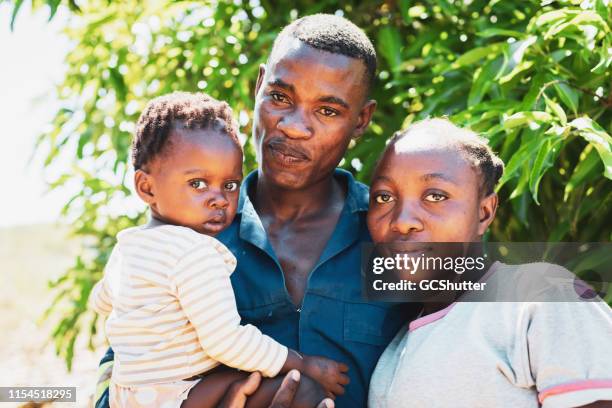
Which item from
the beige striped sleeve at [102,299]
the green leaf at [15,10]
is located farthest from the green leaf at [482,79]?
the green leaf at [15,10]

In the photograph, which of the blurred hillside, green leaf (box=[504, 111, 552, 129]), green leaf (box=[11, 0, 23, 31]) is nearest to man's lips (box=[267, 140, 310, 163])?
green leaf (box=[504, 111, 552, 129])

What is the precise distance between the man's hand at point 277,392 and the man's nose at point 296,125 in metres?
0.68

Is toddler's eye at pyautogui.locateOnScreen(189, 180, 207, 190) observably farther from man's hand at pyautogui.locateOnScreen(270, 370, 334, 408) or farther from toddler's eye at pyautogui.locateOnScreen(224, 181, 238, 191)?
man's hand at pyautogui.locateOnScreen(270, 370, 334, 408)

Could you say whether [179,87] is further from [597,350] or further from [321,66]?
[597,350]

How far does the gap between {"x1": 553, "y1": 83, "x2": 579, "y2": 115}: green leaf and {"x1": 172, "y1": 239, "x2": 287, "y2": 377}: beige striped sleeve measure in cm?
109

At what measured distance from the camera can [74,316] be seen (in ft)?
12.3

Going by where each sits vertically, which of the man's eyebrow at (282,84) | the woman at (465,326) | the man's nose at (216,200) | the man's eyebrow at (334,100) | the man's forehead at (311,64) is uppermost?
the man's forehead at (311,64)

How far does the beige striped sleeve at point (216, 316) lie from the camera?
1902 mm

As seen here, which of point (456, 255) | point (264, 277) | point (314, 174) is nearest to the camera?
point (456, 255)

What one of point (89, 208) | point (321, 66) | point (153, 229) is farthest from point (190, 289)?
point (89, 208)

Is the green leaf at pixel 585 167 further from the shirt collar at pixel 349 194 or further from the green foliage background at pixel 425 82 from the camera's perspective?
the shirt collar at pixel 349 194

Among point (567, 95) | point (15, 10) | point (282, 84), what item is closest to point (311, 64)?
point (282, 84)

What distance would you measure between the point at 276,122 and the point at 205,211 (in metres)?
0.43

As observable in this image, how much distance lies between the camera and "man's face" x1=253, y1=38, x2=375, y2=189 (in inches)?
90.1
